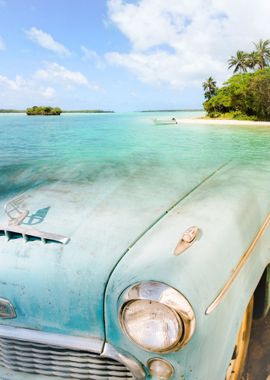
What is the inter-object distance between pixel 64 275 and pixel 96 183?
0.82 meters

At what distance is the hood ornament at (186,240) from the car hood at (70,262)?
0.63ft

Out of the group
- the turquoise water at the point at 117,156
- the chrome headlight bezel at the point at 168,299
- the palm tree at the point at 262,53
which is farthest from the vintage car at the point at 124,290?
the palm tree at the point at 262,53

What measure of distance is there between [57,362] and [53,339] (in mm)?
160

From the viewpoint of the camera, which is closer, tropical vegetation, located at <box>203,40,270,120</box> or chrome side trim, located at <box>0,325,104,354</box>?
chrome side trim, located at <box>0,325,104,354</box>

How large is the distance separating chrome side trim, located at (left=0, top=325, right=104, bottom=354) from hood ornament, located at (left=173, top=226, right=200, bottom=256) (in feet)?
1.44

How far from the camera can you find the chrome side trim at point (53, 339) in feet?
4.03

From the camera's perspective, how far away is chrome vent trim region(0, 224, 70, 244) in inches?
53.4

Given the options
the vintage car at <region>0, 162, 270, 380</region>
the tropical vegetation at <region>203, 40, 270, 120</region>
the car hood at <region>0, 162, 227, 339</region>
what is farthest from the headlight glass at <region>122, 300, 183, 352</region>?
the tropical vegetation at <region>203, 40, 270, 120</region>

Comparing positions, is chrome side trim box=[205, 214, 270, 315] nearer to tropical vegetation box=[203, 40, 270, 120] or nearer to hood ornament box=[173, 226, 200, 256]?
hood ornament box=[173, 226, 200, 256]

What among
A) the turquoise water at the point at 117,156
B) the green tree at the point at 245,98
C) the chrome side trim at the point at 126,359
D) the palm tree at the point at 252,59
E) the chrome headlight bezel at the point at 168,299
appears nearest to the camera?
the chrome headlight bezel at the point at 168,299

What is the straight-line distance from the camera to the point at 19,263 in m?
1.31

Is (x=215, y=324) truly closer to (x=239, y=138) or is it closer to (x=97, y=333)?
(x=97, y=333)

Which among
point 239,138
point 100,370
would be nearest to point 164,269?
point 100,370

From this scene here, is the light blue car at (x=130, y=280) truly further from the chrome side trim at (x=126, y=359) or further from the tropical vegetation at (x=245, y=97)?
the tropical vegetation at (x=245, y=97)
